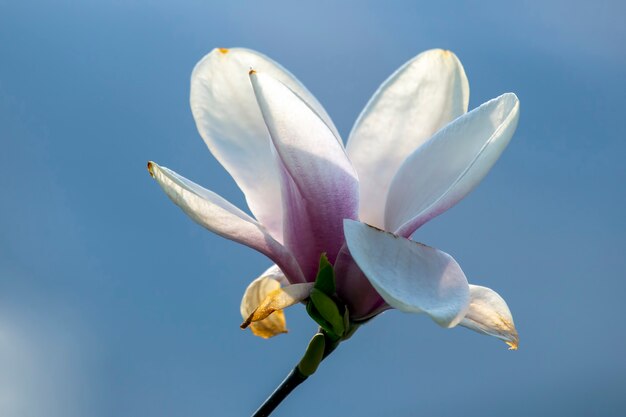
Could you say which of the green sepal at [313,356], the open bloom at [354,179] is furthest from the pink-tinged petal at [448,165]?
the green sepal at [313,356]

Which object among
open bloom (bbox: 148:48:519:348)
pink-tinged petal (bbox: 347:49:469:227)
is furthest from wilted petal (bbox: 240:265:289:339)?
pink-tinged petal (bbox: 347:49:469:227)

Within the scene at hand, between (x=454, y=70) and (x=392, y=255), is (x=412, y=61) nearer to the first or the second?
(x=454, y=70)

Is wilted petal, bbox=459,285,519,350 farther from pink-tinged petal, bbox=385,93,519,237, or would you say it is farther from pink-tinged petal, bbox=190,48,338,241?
pink-tinged petal, bbox=190,48,338,241

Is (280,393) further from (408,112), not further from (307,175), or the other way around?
(408,112)

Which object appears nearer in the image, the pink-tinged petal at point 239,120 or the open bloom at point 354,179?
the open bloom at point 354,179


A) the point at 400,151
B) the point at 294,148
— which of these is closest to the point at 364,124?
the point at 400,151

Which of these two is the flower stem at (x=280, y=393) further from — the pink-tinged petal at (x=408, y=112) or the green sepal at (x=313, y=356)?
the pink-tinged petal at (x=408, y=112)

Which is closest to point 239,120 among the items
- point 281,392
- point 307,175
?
point 307,175
